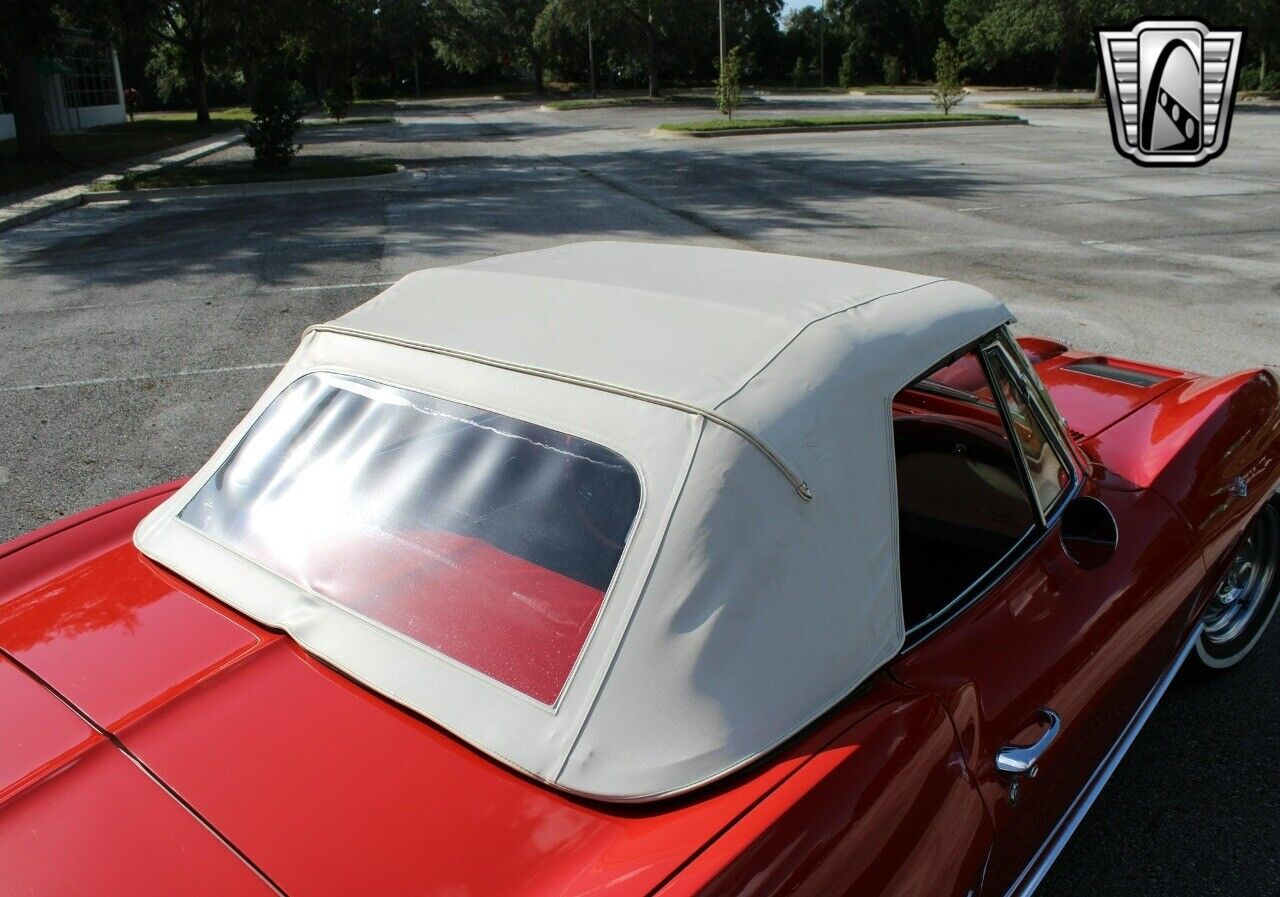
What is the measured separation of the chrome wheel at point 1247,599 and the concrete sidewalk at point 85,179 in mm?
15739

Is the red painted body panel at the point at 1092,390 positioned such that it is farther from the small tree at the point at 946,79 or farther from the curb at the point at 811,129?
the small tree at the point at 946,79

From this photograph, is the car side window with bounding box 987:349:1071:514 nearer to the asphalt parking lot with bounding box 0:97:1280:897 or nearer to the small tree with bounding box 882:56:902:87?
the asphalt parking lot with bounding box 0:97:1280:897

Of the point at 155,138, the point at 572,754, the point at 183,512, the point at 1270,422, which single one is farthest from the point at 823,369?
the point at 155,138

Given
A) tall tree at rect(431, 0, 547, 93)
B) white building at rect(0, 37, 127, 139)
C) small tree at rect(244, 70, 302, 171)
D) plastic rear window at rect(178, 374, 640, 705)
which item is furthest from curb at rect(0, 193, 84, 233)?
tall tree at rect(431, 0, 547, 93)

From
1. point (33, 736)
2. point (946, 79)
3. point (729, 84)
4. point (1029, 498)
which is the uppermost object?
point (729, 84)

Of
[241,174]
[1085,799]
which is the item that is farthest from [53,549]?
[241,174]

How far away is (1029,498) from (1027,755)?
654 mm

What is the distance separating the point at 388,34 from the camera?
6003 centimetres

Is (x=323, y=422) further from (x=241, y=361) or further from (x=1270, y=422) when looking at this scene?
(x=241, y=361)

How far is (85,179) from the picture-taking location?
19.6 metres

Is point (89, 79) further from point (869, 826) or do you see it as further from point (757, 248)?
point (869, 826)

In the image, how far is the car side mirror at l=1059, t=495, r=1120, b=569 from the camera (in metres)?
2.26

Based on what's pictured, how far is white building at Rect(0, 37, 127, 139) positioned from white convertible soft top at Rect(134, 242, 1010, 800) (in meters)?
36.5

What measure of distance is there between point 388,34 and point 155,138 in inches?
1309
